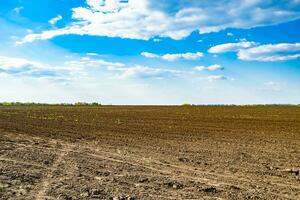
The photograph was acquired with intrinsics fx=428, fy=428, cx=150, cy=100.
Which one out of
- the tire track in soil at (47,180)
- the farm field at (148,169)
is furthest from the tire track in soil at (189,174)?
the tire track in soil at (47,180)

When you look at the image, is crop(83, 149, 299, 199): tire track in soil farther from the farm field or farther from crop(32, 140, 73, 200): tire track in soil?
crop(32, 140, 73, 200): tire track in soil

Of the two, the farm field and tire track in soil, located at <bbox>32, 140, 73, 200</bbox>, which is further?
the farm field

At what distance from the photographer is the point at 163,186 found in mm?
9609

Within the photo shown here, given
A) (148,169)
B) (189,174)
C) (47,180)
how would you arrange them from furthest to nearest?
(148,169), (189,174), (47,180)

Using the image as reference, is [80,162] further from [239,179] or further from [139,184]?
[239,179]

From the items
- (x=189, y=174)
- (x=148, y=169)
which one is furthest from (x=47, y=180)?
(x=189, y=174)

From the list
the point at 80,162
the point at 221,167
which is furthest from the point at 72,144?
the point at 221,167

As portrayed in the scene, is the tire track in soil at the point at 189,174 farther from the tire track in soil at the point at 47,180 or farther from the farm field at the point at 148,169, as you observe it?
the tire track in soil at the point at 47,180

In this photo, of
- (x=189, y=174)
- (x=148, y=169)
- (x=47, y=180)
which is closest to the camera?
(x=47, y=180)

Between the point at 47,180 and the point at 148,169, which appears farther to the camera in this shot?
the point at 148,169

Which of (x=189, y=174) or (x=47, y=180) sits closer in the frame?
(x=47, y=180)

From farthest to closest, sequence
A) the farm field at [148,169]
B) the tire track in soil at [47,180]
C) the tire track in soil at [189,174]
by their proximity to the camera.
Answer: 1. the tire track in soil at [189,174]
2. the farm field at [148,169]
3. the tire track in soil at [47,180]

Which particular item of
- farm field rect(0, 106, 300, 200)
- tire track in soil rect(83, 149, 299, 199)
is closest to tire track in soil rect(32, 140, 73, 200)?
farm field rect(0, 106, 300, 200)

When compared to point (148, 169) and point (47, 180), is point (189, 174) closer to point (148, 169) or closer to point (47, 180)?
point (148, 169)
